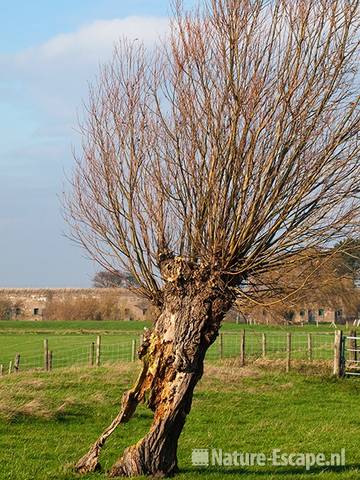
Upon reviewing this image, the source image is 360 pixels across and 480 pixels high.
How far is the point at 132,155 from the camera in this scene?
11.5 metres

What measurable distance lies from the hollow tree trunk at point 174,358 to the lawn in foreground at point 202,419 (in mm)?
501

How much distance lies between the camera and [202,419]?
16703 mm

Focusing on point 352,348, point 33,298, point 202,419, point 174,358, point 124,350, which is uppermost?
point 33,298

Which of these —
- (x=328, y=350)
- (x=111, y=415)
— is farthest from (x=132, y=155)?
(x=328, y=350)

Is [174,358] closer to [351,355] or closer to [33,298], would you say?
[351,355]

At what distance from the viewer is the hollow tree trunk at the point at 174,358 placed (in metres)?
10.5

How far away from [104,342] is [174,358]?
123 feet

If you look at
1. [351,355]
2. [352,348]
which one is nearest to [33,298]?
[351,355]

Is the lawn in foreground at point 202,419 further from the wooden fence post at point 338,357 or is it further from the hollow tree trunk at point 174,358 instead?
the wooden fence post at point 338,357

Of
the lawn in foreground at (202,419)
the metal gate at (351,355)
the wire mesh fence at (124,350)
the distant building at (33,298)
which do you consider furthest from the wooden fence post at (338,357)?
the distant building at (33,298)

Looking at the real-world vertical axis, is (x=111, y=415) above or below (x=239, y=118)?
below

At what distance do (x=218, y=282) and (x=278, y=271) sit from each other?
5.46ft

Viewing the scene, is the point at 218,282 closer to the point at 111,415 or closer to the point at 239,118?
the point at 239,118

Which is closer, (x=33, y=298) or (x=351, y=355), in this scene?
(x=351, y=355)
